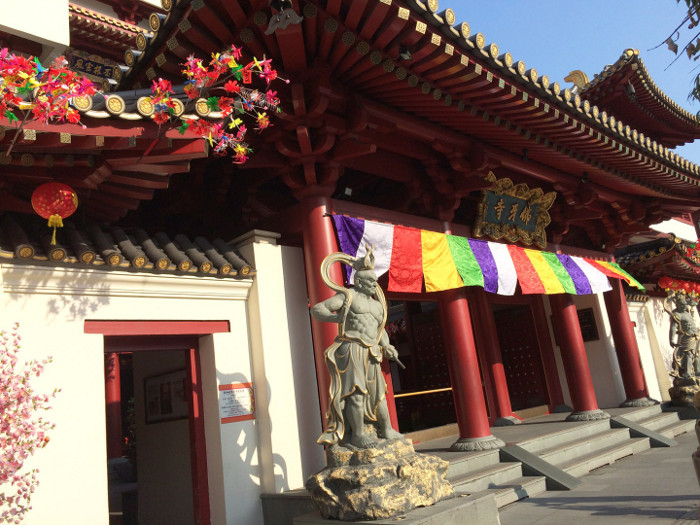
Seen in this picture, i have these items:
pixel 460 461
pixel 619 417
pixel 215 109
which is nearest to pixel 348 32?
pixel 215 109

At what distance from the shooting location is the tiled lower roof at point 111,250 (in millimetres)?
4633

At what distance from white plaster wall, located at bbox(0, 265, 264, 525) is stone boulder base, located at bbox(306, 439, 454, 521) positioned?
1.34 m

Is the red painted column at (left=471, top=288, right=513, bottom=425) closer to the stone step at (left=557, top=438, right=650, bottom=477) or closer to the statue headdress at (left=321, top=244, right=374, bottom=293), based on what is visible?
the stone step at (left=557, top=438, right=650, bottom=477)

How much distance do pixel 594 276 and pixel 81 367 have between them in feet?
28.4

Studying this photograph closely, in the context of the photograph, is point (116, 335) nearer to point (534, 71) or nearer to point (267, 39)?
point (267, 39)

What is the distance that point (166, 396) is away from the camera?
23.0 ft

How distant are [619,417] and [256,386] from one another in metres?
6.51

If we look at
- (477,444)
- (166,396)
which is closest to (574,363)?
(477,444)

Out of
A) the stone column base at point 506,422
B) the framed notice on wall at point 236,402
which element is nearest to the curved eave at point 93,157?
the framed notice on wall at point 236,402

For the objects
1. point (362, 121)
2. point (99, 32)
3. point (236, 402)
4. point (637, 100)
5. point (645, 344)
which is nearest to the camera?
point (236, 402)

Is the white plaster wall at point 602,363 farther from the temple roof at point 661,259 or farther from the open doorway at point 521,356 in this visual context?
the temple roof at point 661,259

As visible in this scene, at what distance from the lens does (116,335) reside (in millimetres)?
5145

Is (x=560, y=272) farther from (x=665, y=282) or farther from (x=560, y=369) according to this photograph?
(x=665, y=282)

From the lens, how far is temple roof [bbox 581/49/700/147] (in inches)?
528
